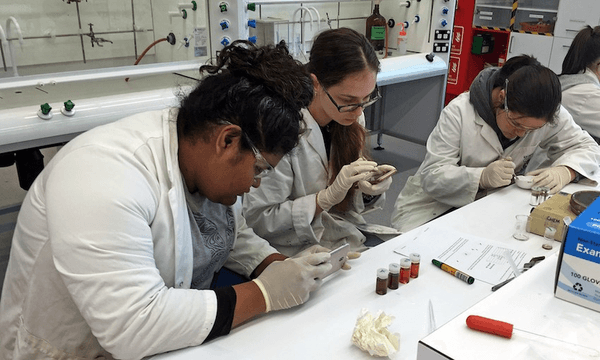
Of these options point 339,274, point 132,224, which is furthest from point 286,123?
point 339,274

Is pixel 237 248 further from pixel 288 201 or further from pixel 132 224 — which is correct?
pixel 132 224

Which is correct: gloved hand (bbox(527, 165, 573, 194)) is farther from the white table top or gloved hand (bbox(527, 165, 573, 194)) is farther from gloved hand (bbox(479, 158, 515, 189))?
the white table top

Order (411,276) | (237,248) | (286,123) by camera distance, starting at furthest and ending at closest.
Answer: (237,248) < (411,276) < (286,123)

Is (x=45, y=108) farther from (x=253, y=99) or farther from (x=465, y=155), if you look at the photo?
(x=465, y=155)

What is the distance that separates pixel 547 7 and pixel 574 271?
4.56 meters

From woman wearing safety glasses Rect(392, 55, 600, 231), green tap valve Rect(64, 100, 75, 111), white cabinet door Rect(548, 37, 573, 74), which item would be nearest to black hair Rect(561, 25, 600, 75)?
woman wearing safety glasses Rect(392, 55, 600, 231)

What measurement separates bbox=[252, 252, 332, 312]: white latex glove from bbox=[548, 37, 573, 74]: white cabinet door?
4.01 meters

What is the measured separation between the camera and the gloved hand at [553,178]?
181cm

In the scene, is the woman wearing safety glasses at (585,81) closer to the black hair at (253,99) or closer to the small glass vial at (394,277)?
the small glass vial at (394,277)

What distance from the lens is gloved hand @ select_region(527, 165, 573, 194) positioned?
1.81 meters

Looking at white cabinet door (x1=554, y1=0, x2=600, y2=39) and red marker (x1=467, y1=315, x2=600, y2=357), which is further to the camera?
Result: white cabinet door (x1=554, y1=0, x2=600, y2=39)

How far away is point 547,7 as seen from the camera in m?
4.55

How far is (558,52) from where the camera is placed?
14.1 ft

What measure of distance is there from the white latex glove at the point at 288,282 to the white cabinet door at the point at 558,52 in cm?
401
